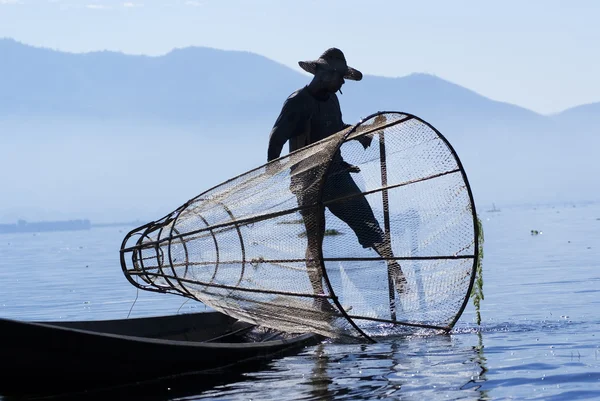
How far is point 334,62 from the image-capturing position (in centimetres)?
1070

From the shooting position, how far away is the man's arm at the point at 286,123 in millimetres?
10516

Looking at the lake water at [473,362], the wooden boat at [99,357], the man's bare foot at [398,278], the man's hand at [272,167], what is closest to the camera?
the wooden boat at [99,357]

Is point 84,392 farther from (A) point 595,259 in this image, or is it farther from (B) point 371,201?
(A) point 595,259

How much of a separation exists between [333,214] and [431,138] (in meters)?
1.21

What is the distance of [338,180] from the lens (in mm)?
9844

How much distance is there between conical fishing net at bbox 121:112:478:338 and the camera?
9367mm

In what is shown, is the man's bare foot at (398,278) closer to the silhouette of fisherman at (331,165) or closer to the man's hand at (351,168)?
the silhouette of fisherman at (331,165)

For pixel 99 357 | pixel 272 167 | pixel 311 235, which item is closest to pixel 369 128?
pixel 272 167

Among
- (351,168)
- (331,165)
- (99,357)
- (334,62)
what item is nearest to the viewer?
(99,357)

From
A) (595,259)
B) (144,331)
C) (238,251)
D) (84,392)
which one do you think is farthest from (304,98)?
(595,259)

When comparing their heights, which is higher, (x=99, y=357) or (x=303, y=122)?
(x=303, y=122)

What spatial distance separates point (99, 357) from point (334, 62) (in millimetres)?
4278

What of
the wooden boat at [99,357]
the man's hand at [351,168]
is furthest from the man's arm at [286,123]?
the wooden boat at [99,357]

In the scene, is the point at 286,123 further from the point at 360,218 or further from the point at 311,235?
the point at 311,235
